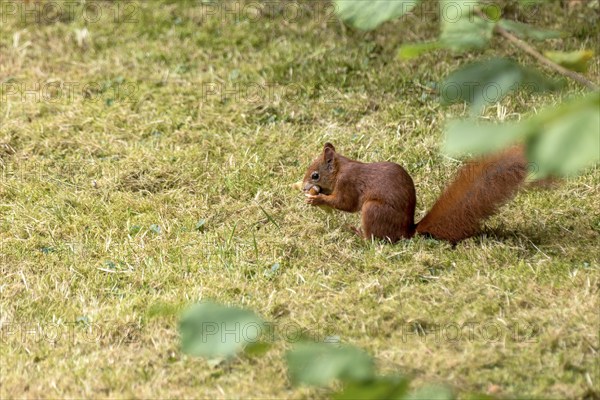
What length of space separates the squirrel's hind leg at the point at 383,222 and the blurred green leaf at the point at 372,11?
1.77 meters

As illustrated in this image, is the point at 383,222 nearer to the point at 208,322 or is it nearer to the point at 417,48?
the point at 417,48

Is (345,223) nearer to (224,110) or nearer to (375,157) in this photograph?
(375,157)

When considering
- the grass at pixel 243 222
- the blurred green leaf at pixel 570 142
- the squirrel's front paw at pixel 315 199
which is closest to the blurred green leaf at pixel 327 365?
the grass at pixel 243 222

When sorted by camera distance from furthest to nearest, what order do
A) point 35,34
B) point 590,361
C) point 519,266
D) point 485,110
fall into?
point 35,34, point 485,110, point 519,266, point 590,361

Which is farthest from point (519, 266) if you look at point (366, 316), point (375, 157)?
point (375, 157)

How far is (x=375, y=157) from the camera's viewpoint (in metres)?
4.79

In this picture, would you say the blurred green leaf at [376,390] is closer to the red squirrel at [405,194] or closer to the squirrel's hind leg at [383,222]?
the red squirrel at [405,194]

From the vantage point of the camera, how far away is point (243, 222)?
4.27m

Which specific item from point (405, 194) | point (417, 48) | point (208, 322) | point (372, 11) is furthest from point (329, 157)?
point (208, 322)

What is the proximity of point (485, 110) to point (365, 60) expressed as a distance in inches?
37.0

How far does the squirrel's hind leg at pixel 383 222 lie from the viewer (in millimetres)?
3850

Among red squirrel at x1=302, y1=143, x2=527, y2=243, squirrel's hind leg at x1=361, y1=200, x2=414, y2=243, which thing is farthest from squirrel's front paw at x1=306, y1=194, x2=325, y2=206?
squirrel's hind leg at x1=361, y1=200, x2=414, y2=243

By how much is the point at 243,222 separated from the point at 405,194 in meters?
0.81

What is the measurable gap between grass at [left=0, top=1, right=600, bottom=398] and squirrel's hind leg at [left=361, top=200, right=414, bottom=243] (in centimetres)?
9
